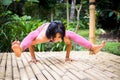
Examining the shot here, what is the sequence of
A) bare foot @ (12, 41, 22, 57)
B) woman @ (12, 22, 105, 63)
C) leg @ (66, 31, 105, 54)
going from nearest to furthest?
1. bare foot @ (12, 41, 22, 57)
2. woman @ (12, 22, 105, 63)
3. leg @ (66, 31, 105, 54)

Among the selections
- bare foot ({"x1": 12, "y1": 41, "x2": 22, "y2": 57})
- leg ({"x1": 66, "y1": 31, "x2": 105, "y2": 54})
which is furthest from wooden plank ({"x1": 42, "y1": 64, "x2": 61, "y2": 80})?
leg ({"x1": 66, "y1": 31, "x2": 105, "y2": 54})

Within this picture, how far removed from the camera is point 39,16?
40.4ft

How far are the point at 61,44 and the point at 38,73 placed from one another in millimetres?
3779

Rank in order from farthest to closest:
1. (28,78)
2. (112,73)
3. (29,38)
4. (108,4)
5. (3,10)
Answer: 1. (108,4)
2. (3,10)
3. (29,38)
4. (112,73)
5. (28,78)

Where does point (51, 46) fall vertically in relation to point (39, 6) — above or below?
below

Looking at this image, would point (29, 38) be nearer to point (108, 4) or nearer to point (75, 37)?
point (75, 37)

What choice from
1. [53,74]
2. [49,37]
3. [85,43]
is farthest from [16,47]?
[85,43]

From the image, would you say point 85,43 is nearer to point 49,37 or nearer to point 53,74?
point 49,37

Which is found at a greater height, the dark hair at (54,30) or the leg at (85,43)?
the dark hair at (54,30)

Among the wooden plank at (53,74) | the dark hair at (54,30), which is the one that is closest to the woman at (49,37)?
the dark hair at (54,30)

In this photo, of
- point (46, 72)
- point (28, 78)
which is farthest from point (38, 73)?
point (28, 78)

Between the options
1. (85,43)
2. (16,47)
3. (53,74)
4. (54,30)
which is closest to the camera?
(53,74)

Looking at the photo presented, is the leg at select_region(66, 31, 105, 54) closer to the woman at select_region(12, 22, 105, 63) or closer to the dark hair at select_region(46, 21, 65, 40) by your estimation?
the woman at select_region(12, 22, 105, 63)

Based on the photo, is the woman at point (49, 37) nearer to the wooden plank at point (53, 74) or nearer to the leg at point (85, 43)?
the leg at point (85, 43)
